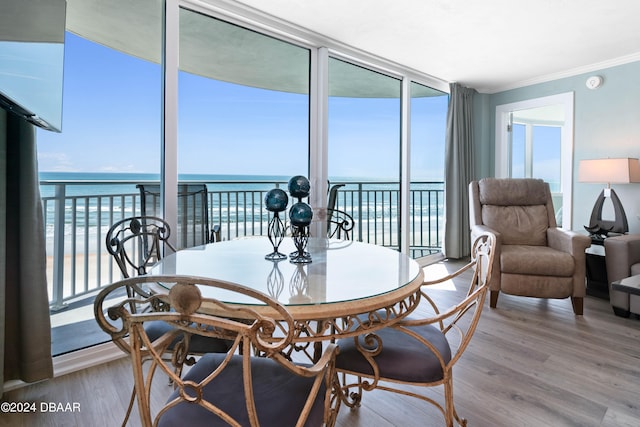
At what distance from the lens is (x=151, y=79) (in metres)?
2.64

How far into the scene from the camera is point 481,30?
312cm

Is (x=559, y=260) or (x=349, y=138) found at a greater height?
(x=349, y=138)

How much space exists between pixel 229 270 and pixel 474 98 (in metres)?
4.97

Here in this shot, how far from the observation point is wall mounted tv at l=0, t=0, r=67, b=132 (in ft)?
4.10

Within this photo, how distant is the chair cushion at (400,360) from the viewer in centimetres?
118

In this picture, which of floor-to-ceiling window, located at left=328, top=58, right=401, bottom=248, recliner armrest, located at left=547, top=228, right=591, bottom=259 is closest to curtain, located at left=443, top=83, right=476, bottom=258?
floor-to-ceiling window, located at left=328, top=58, right=401, bottom=248

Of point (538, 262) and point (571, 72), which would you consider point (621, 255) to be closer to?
point (538, 262)

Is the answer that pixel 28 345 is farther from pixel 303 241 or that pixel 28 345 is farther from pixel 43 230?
pixel 303 241

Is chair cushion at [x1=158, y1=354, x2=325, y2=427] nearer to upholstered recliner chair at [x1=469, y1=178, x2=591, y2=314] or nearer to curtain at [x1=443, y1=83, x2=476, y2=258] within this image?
upholstered recliner chair at [x1=469, y1=178, x2=591, y2=314]

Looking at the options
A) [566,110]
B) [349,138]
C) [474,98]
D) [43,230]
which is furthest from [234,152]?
[566,110]

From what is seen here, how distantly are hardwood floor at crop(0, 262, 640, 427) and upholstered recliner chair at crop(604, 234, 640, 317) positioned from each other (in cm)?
19

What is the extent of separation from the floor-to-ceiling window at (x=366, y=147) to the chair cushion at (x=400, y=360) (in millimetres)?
2559

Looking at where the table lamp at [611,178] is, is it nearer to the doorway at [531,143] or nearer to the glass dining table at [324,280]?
the doorway at [531,143]

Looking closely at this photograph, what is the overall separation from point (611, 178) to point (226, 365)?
4101 mm
